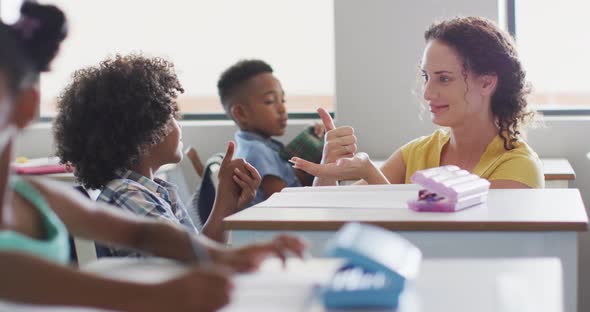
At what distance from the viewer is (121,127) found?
7.09 feet

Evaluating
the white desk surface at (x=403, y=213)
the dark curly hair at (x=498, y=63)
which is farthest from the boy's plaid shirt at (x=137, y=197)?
the dark curly hair at (x=498, y=63)

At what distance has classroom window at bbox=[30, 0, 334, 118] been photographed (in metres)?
4.27

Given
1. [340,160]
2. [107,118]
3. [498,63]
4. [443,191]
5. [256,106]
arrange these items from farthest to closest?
1. [256,106]
2. [498,63]
3. [340,160]
4. [107,118]
5. [443,191]

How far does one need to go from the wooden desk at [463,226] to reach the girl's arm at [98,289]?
97 centimetres

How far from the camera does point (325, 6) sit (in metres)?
4.23

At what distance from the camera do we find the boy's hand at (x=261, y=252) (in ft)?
3.82

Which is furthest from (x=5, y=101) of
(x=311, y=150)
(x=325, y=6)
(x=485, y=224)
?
(x=325, y=6)

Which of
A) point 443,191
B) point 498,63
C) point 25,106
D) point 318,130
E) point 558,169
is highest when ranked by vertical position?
point 25,106

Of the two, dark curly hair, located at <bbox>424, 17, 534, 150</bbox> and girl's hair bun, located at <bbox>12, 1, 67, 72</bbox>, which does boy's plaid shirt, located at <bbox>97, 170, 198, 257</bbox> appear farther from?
dark curly hair, located at <bbox>424, 17, 534, 150</bbox>

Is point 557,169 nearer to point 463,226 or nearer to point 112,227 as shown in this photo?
point 463,226

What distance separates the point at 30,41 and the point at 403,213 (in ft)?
3.80

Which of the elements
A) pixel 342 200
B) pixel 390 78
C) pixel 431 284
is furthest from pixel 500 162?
pixel 431 284

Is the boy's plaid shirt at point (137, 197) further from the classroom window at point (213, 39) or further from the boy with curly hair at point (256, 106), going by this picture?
the classroom window at point (213, 39)

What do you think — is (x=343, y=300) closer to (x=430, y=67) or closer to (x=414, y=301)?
(x=414, y=301)
